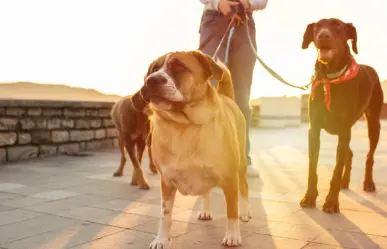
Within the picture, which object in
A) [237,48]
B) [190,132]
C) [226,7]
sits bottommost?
[190,132]

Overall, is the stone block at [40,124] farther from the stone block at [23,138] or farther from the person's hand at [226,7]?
the person's hand at [226,7]

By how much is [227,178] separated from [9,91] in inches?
3092

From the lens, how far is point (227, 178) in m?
3.01

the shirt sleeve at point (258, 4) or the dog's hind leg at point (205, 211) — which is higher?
the shirt sleeve at point (258, 4)

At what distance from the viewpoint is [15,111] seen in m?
8.08

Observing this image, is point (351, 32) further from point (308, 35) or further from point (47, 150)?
point (47, 150)

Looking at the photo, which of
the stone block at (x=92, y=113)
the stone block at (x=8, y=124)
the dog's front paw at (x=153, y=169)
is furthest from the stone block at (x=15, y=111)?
the dog's front paw at (x=153, y=169)

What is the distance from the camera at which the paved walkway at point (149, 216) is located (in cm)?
317

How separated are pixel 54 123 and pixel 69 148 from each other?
0.67 meters

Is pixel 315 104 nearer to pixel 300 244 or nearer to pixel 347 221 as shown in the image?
pixel 347 221

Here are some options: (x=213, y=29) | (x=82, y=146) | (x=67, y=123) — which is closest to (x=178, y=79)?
(x=213, y=29)

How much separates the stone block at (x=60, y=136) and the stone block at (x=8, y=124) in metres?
0.94

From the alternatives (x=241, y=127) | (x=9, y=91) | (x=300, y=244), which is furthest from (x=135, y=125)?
(x=9, y=91)

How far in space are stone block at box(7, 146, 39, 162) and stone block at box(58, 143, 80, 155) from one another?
0.66 metres
